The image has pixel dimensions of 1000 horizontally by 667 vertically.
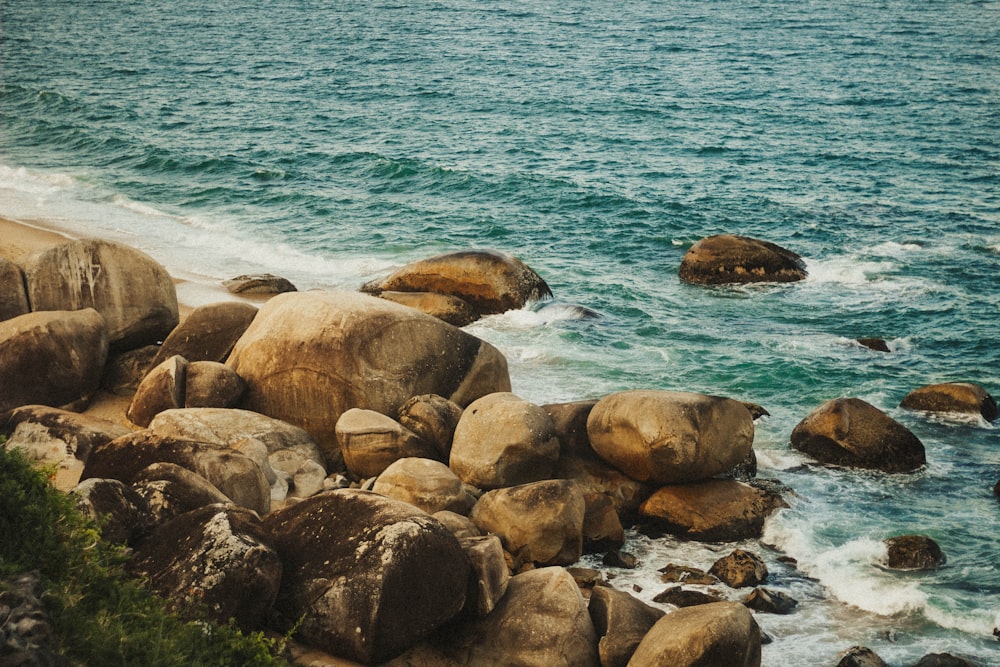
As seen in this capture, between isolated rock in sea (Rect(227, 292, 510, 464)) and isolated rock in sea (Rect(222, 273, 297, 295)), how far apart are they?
315 inches

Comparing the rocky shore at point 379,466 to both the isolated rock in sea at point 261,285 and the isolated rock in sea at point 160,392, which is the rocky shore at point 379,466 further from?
the isolated rock in sea at point 261,285

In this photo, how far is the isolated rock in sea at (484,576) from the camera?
1102 centimetres

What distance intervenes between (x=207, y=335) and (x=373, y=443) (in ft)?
14.3

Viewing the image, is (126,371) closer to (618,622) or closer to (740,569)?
(618,622)

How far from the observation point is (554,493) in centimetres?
1362

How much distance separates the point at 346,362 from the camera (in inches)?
623

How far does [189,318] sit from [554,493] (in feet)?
24.9

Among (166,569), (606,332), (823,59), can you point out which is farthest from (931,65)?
(166,569)

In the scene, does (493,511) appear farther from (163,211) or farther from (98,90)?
(98,90)

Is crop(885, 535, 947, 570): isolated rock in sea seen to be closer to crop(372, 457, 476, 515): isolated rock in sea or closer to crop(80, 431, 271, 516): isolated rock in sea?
crop(372, 457, 476, 515): isolated rock in sea

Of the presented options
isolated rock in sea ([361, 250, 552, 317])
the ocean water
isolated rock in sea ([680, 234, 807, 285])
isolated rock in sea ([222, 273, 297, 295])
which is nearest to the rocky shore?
the ocean water

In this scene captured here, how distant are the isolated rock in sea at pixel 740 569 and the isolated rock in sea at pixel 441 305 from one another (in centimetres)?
1002

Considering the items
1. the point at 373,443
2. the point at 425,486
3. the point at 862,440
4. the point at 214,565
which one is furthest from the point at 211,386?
the point at 862,440

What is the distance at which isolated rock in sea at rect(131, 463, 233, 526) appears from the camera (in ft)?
35.5
